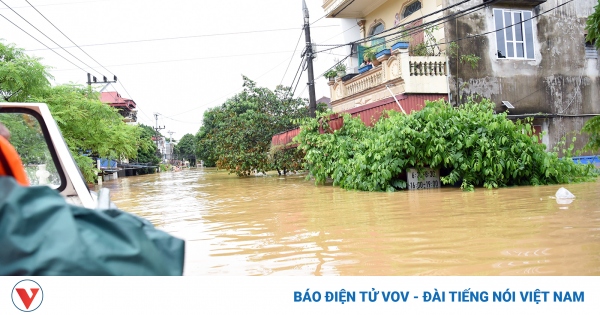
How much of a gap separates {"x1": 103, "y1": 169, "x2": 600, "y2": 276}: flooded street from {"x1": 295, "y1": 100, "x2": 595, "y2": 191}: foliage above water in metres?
1.08

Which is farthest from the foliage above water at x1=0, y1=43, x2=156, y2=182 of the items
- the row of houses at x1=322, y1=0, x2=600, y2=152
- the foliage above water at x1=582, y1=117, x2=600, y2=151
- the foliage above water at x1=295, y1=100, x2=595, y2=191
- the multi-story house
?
the foliage above water at x1=582, y1=117, x2=600, y2=151

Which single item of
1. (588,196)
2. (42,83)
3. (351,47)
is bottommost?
(588,196)

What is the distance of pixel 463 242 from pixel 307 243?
150cm

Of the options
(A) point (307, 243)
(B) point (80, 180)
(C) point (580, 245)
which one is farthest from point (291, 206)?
(B) point (80, 180)

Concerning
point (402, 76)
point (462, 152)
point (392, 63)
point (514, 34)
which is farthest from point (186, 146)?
point (462, 152)

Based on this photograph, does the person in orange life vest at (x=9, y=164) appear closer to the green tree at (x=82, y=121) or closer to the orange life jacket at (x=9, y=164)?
the orange life jacket at (x=9, y=164)

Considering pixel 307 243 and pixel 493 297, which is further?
pixel 307 243

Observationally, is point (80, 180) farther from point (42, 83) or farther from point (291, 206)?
point (42, 83)

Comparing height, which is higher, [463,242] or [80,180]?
[80,180]

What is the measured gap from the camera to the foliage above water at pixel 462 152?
1011 cm

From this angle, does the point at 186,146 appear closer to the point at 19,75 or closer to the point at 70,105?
the point at 70,105

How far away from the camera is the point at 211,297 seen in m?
1.63

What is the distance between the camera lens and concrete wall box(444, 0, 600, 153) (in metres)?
15.1

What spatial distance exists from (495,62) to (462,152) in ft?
21.4
